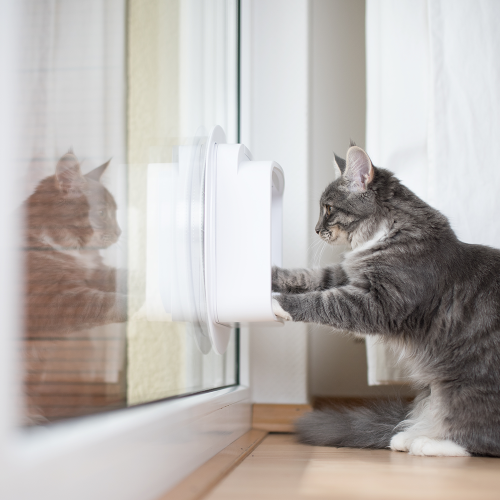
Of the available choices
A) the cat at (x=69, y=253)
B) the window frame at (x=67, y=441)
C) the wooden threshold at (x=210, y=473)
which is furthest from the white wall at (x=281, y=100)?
the cat at (x=69, y=253)

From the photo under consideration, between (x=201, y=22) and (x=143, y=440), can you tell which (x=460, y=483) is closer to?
(x=143, y=440)

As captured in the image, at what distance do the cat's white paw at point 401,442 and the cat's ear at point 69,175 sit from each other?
1000 millimetres

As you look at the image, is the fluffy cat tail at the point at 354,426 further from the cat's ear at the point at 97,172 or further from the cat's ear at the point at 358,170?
the cat's ear at the point at 97,172

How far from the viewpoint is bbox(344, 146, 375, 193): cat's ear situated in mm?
1274

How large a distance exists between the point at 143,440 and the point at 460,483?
0.57 meters

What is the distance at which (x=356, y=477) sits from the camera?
0.85 meters

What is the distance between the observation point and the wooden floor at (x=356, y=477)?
2.42ft

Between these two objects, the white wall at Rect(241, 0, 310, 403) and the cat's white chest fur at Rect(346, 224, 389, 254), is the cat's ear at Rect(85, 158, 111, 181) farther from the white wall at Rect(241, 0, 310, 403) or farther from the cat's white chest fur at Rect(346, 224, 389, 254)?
the white wall at Rect(241, 0, 310, 403)

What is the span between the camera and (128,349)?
63cm

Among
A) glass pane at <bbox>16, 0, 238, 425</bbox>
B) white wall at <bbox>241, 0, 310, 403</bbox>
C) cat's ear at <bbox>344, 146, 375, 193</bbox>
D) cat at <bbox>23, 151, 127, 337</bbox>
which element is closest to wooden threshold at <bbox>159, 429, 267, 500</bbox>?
glass pane at <bbox>16, 0, 238, 425</bbox>

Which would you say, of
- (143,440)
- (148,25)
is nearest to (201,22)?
(148,25)

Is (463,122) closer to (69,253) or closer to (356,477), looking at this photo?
(356,477)

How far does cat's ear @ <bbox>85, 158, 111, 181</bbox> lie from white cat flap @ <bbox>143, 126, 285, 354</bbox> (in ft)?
0.96

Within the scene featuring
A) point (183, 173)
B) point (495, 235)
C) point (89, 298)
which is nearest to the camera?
point (89, 298)
